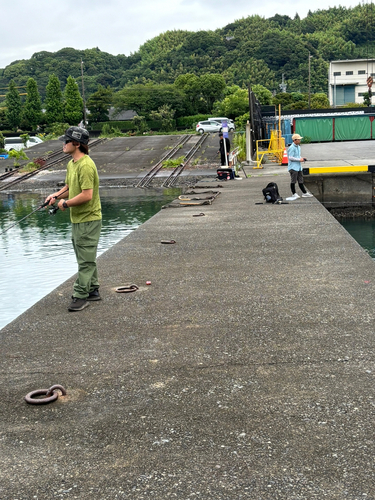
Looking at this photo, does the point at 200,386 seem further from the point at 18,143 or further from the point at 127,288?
the point at 18,143

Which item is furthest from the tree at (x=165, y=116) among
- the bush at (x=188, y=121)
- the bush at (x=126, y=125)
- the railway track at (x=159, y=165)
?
the railway track at (x=159, y=165)

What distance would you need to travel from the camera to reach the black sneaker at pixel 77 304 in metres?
5.87

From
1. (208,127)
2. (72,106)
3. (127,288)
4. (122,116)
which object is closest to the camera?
(127,288)

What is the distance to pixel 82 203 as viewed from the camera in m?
5.68

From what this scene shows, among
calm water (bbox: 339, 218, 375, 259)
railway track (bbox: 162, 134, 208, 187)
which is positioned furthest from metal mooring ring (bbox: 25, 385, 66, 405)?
railway track (bbox: 162, 134, 208, 187)

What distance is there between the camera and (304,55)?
434 feet

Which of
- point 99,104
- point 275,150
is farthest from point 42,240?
point 99,104

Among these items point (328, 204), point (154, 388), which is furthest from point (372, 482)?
point (328, 204)

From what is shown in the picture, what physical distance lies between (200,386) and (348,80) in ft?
335

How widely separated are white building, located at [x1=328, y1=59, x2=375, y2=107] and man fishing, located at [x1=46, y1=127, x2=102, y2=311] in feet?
308

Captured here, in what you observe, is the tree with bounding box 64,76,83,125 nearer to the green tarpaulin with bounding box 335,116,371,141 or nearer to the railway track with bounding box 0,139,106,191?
the railway track with bounding box 0,139,106,191

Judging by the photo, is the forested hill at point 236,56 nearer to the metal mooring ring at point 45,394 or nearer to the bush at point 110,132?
the bush at point 110,132

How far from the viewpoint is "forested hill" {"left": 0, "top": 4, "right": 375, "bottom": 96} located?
12706 centimetres

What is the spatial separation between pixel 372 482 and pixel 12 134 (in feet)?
204
